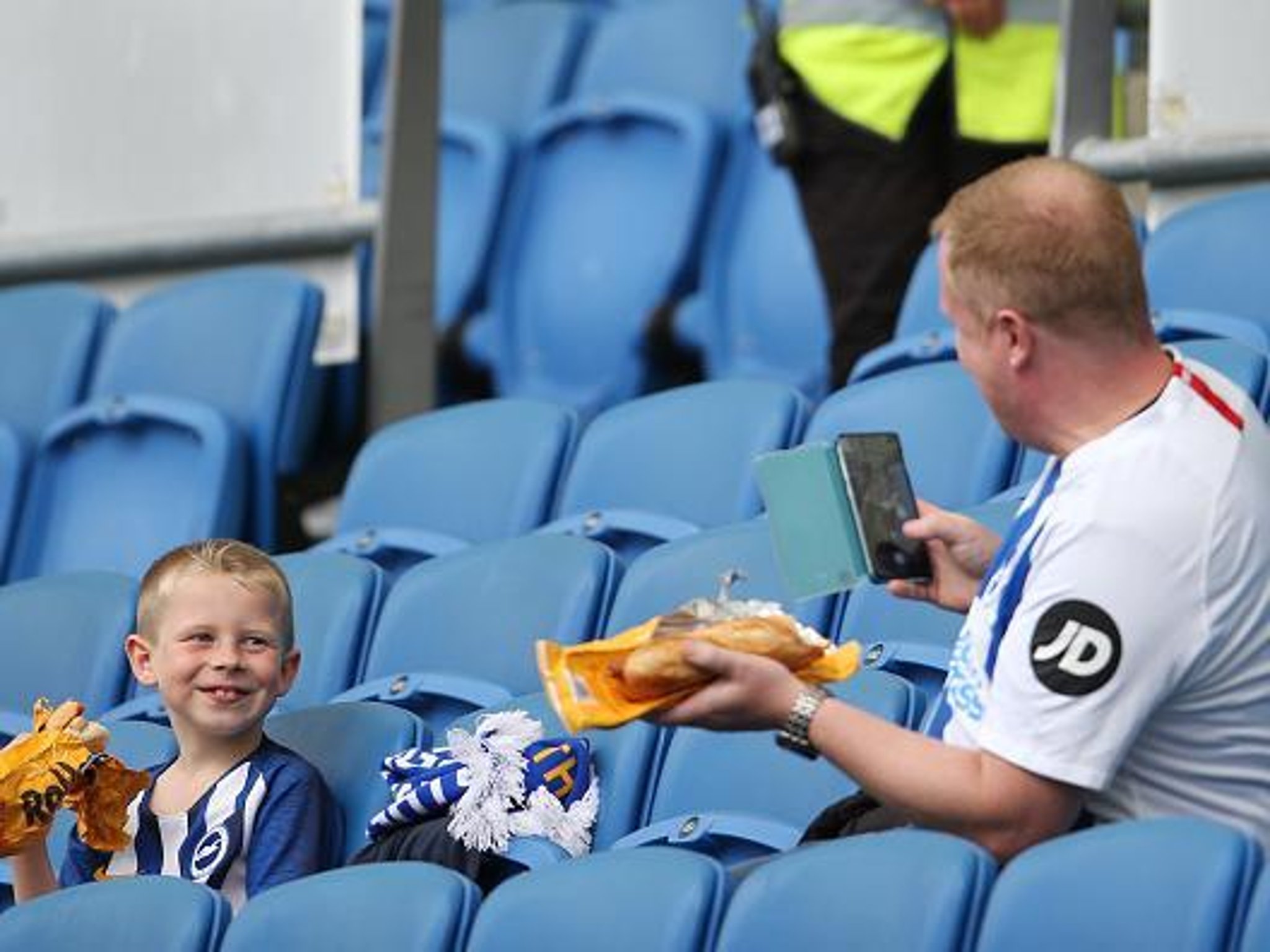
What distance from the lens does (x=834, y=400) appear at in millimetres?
3869

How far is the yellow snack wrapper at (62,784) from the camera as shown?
124 inches

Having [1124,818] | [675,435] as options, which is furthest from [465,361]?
[1124,818]

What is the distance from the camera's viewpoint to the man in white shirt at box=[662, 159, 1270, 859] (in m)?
2.38

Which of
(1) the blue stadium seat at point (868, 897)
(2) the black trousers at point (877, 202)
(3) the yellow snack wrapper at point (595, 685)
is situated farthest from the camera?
(2) the black trousers at point (877, 202)

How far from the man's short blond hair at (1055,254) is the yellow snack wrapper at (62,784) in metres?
1.16

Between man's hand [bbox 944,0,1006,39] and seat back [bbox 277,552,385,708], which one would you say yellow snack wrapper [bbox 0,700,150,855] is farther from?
man's hand [bbox 944,0,1006,39]

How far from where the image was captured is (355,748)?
130 inches

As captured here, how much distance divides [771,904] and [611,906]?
15 centimetres

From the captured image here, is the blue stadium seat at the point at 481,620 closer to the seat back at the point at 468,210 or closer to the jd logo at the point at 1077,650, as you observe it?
the jd logo at the point at 1077,650

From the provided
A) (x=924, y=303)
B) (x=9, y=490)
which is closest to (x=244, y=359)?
(x=9, y=490)

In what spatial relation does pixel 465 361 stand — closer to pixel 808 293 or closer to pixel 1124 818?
pixel 808 293

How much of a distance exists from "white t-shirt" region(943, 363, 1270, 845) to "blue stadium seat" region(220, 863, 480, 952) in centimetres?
45

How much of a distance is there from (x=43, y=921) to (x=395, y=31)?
2.70 meters

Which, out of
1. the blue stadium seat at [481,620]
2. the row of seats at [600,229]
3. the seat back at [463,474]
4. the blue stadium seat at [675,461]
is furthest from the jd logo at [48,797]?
the row of seats at [600,229]
